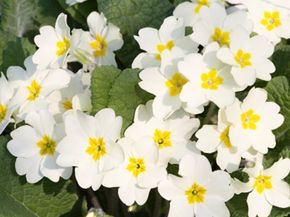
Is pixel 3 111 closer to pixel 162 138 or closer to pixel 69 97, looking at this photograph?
pixel 69 97

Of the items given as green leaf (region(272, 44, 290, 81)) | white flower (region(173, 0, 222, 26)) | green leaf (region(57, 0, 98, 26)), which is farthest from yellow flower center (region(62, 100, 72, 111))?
green leaf (region(272, 44, 290, 81))

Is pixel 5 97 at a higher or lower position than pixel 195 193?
higher

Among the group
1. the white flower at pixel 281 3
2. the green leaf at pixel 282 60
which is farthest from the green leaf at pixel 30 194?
the white flower at pixel 281 3

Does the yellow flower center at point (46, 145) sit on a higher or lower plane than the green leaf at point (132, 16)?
lower

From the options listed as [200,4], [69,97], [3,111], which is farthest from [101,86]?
[200,4]

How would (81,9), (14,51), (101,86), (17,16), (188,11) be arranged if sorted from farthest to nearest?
(17,16) < (81,9) < (14,51) < (188,11) < (101,86)

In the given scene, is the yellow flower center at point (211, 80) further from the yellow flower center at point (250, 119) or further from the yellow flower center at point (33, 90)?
the yellow flower center at point (33, 90)
